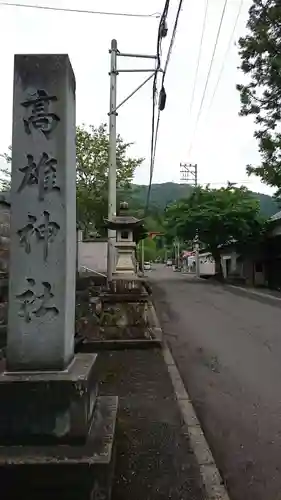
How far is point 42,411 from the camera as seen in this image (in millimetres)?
3166

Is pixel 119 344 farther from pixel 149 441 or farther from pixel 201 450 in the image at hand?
pixel 201 450

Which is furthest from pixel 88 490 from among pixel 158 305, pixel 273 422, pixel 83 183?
pixel 83 183

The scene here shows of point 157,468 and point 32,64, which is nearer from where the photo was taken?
point 32,64

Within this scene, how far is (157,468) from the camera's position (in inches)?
152

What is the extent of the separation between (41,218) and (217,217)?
2569 cm

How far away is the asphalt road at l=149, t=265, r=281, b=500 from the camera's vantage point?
4.07 m

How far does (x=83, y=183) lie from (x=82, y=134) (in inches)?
116

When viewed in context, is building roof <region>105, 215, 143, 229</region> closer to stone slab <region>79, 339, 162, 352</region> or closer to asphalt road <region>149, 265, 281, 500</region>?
asphalt road <region>149, 265, 281, 500</region>

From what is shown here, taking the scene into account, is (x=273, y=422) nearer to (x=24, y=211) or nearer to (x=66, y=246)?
(x=66, y=246)

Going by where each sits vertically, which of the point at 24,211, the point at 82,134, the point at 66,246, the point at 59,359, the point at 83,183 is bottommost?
the point at 59,359

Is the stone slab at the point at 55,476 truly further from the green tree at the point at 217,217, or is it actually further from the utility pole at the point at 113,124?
the green tree at the point at 217,217

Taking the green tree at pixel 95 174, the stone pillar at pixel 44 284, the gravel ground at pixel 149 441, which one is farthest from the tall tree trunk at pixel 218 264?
the stone pillar at pixel 44 284

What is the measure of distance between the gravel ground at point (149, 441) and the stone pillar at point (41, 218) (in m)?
1.09

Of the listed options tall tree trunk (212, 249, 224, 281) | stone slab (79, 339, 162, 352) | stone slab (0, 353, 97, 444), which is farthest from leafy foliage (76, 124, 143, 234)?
stone slab (0, 353, 97, 444)
